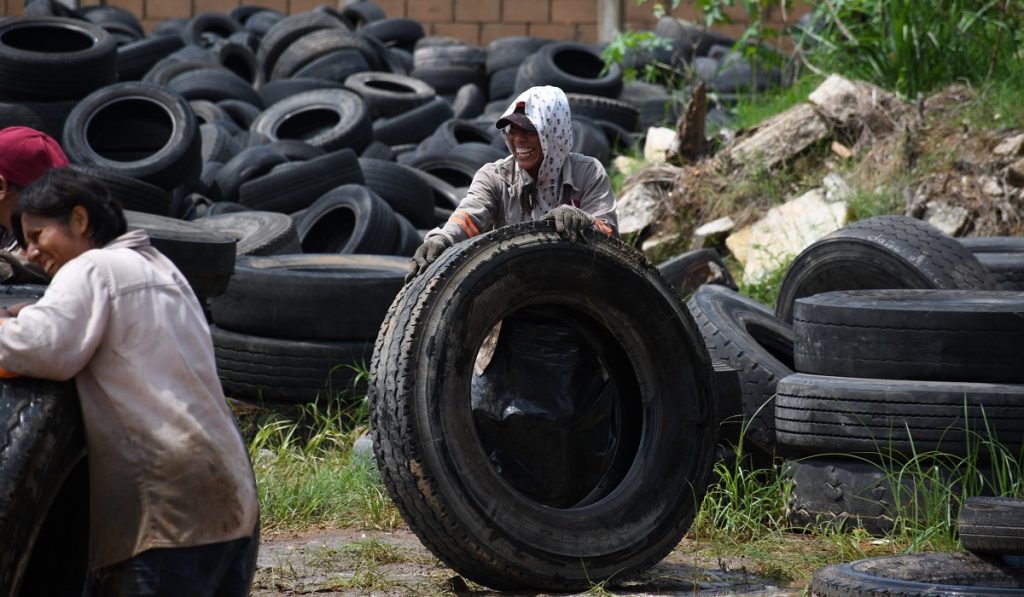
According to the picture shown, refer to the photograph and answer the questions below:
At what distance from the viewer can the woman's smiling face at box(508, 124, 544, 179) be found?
5.14 metres

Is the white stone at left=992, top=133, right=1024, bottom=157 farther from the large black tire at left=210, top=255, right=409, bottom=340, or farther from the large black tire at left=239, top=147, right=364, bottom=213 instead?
the large black tire at left=239, top=147, right=364, bottom=213

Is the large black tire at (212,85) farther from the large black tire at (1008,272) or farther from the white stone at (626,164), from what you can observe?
the large black tire at (1008,272)

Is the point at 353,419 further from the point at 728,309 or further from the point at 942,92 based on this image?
the point at 942,92

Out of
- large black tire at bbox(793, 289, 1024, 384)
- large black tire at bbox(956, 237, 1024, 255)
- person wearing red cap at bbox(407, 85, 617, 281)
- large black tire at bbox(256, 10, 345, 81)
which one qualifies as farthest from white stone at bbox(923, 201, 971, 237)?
large black tire at bbox(256, 10, 345, 81)

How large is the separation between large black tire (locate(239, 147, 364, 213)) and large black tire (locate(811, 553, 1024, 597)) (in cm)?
711

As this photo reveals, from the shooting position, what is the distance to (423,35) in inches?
718

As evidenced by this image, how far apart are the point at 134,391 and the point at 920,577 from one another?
2489mm

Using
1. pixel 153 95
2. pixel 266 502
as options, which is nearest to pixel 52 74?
pixel 153 95

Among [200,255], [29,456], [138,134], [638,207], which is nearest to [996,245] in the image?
[638,207]

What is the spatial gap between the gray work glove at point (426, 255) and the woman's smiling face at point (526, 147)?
21.6 inches

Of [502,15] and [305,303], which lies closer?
[305,303]

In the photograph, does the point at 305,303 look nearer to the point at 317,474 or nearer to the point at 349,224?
the point at 317,474

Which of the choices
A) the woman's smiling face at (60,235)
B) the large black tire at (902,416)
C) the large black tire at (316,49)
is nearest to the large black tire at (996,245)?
the large black tire at (902,416)

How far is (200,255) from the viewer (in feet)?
23.3
